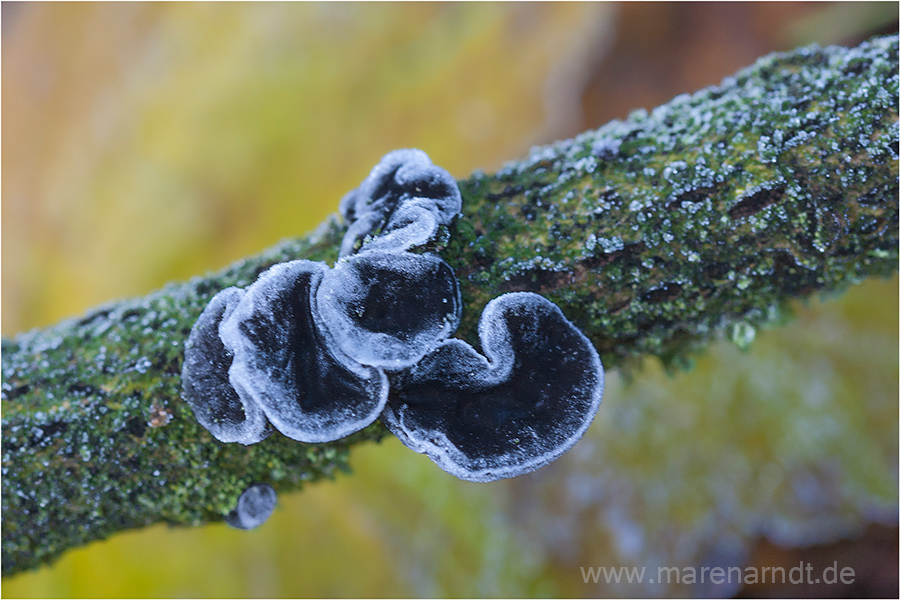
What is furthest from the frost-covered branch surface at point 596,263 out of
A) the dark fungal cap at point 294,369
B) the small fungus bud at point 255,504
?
the dark fungal cap at point 294,369

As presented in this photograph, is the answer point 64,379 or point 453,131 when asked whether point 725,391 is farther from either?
point 64,379

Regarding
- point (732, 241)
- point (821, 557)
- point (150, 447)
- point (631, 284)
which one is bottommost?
point (821, 557)

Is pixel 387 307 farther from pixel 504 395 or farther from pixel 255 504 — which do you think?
pixel 255 504

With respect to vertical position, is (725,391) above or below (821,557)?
above

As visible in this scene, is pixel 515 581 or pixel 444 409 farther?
pixel 515 581

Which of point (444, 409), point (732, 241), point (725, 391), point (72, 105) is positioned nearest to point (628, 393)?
point (725, 391)

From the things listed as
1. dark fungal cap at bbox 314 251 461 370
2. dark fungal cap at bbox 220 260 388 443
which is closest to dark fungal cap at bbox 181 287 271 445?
dark fungal cap at bbox 220 260 388 443

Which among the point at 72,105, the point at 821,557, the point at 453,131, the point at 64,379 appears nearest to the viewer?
the point at 64,379
